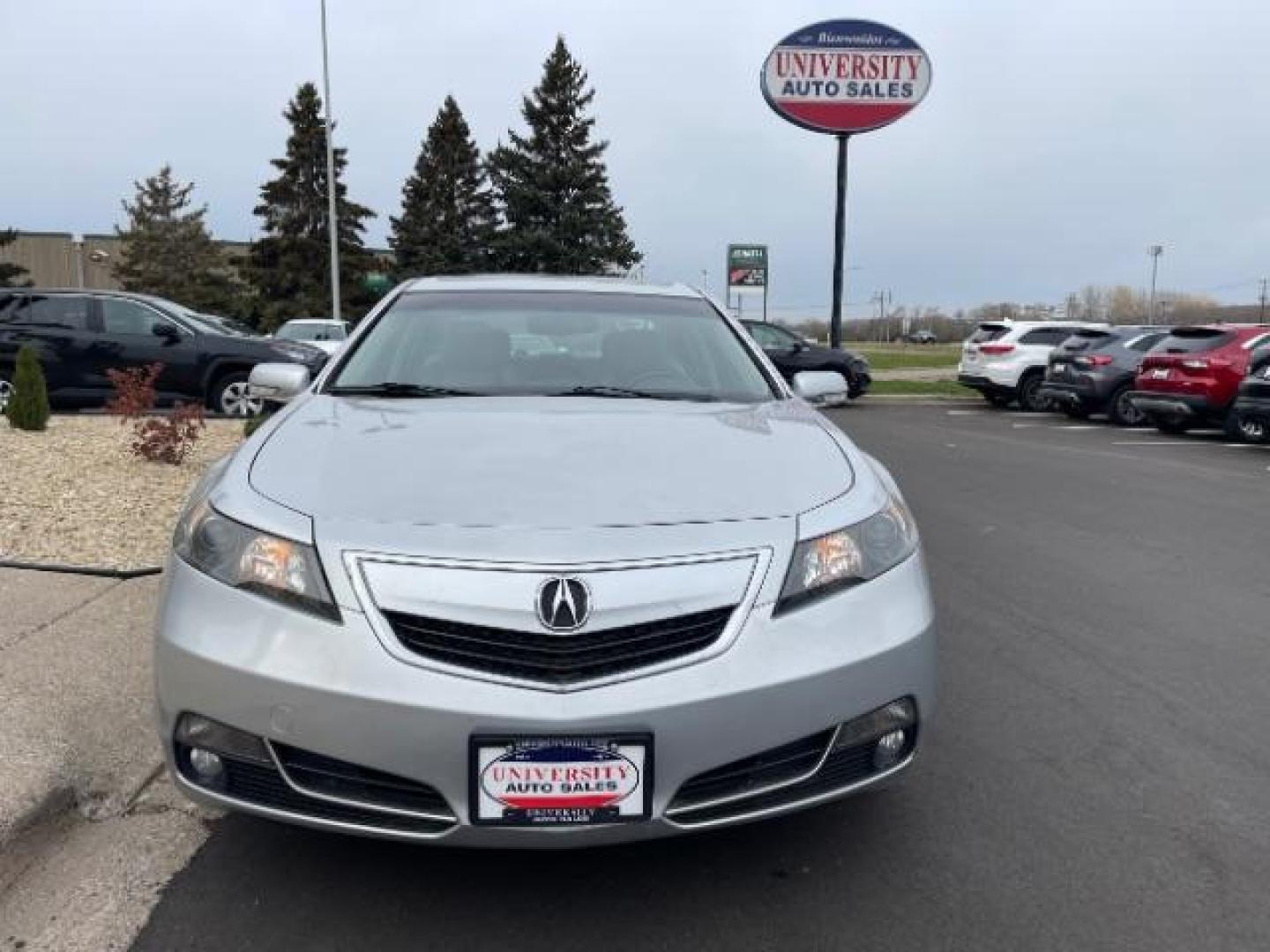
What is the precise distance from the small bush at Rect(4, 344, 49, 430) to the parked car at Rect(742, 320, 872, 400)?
12.3 metres

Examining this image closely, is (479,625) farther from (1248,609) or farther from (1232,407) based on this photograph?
(1232,407)

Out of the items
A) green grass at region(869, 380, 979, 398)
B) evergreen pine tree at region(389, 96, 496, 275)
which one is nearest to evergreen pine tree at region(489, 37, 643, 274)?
evergreen pine tree at region(389, 96, 496, 275)

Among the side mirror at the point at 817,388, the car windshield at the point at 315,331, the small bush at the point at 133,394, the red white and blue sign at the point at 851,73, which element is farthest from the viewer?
the car windshield at the point at 315,331

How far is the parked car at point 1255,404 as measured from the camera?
43.3ft

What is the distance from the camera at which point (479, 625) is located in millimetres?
2236

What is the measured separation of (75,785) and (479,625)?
173cm

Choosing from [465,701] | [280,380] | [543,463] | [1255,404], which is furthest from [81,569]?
[1255,404]

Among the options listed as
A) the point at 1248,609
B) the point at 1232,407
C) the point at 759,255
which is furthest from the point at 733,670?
the point at 759,255

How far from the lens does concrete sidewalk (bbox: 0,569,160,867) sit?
305 centimetres

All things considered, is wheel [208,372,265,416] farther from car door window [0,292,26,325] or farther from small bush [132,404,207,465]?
small bush [132,404,207,465]

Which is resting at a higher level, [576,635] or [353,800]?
[576,635]

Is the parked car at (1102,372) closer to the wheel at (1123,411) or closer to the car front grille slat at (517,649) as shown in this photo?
the wheel at (1123,411)

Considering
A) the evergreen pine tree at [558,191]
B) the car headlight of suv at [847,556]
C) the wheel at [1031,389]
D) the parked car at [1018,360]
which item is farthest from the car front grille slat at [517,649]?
the evergreen pine tree at [558,191]

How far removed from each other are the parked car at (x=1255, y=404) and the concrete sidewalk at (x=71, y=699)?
13.2m
